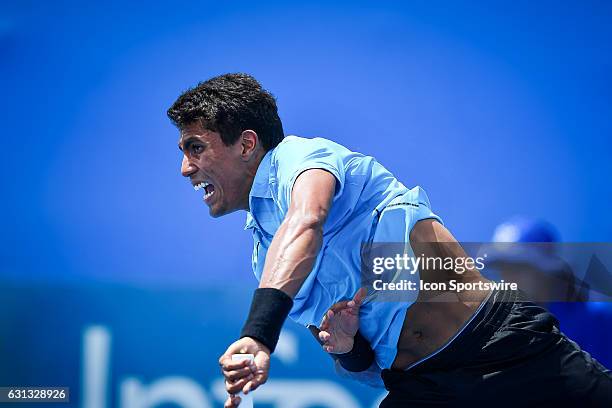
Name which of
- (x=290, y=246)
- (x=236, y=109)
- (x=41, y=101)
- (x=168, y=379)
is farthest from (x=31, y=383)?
(x=290, y=246)

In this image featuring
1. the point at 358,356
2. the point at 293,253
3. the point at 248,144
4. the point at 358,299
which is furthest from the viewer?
the point at 248,144

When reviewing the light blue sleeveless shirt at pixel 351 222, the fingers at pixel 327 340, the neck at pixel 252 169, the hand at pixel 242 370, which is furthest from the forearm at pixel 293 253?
the neck at pixel 252 169

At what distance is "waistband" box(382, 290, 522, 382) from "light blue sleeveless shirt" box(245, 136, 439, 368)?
0.29 ft

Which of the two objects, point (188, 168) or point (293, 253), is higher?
point (188, 168)

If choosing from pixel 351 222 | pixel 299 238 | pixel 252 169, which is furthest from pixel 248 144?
pixel 299 238

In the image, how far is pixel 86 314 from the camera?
239 cm

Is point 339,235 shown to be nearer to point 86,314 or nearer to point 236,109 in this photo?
point 236,109

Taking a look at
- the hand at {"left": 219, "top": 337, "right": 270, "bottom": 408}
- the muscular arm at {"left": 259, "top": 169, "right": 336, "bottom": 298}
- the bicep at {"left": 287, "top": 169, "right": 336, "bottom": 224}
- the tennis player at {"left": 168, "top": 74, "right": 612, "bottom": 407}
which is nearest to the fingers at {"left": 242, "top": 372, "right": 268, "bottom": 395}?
the hand at {"left": 219, "top": 337, "right": 270, "bottom": 408}

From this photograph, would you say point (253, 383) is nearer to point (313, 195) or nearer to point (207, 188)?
point (313, 195)

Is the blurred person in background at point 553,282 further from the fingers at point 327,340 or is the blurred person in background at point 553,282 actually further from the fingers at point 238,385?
the fingers at point 238,385

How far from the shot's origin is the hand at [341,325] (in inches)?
60.1

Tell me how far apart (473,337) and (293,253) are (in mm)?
504

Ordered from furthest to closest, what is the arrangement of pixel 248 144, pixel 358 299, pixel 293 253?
pixel 248 144 < pixel 358 299 < pixel 293 253

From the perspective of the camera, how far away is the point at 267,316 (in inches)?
44.1
